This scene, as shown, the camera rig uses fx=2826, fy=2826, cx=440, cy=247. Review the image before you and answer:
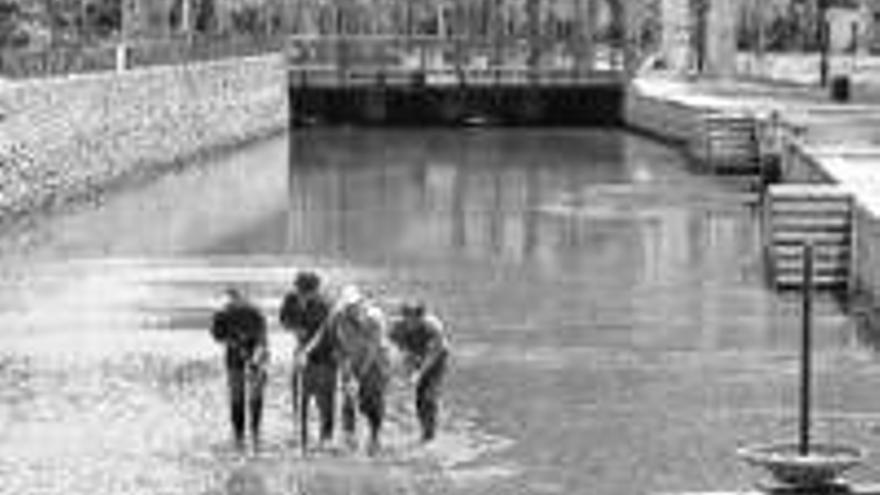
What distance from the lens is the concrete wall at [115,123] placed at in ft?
161

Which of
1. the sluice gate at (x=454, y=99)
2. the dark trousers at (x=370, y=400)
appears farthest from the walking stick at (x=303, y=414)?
the sluice gate at (x=454, y=99)

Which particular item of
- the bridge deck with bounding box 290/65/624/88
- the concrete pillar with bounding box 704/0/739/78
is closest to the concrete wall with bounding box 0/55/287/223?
the bridge deck with bounding box 290/65/624/88

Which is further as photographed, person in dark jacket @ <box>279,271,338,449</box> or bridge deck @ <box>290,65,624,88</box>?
bridge deck @ <box>290,65,624,88</box>

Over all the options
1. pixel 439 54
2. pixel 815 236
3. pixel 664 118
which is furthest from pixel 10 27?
pixel 815 236

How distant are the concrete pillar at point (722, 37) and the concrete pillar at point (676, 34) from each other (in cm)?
524

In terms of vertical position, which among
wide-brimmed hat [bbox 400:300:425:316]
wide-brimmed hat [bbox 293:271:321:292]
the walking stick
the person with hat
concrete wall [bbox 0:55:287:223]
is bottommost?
concrete wall [bbox 0:55:287:223]

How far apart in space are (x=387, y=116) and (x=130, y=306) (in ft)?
192

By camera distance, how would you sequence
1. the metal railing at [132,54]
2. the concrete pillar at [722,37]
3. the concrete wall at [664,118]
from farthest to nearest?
the concrete pillar at [722,37], the concrete wall at [664,118], the metal railing at [132,54]

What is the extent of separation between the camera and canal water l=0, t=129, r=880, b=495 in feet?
73.6

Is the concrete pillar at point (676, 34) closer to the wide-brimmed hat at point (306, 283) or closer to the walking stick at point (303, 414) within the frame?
the walking stick at point (303, 414)

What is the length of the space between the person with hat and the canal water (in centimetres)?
40

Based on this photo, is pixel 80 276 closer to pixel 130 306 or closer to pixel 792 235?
pixel 130 306

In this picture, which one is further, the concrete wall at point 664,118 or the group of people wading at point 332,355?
the concrete wall at point 664,118

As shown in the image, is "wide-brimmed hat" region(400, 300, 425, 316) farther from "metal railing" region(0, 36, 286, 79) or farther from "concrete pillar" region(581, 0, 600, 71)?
"concrete pillar" region(581, 0, 600, 71)
